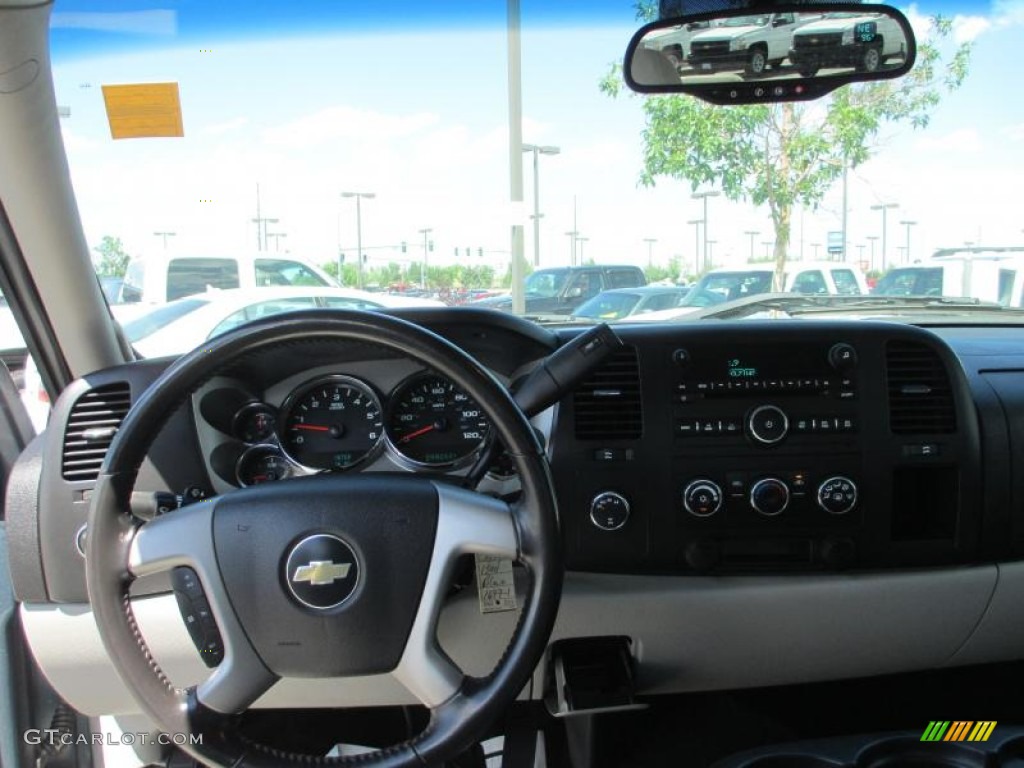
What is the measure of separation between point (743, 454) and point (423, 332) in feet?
4.09

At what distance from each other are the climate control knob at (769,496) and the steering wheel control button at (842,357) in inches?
14.5

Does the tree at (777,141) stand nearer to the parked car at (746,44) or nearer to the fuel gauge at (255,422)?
the parked car at (746,44)

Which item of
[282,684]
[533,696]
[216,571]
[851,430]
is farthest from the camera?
[533,696]

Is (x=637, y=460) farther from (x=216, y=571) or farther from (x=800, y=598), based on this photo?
(x=216, y=571)

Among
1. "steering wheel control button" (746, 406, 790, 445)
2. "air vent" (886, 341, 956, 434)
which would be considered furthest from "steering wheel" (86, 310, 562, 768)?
"air vent" (886, 341, 956, 434)

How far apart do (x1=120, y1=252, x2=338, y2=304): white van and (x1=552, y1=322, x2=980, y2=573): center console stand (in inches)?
45.3

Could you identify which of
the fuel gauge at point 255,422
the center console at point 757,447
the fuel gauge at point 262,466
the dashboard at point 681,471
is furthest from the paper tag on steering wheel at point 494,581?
the fuel gauge at point 255,422

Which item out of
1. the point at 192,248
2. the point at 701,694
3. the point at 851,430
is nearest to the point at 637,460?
the point at 851,430

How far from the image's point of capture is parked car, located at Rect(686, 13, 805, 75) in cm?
226

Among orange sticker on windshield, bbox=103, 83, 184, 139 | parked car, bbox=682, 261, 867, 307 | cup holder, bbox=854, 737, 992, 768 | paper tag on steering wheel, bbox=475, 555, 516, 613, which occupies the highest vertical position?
orange sticker on windshield, bbox=103, 83, 184, 139

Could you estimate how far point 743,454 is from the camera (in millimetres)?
2467

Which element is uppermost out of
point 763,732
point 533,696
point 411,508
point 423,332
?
point 423,332

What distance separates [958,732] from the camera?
2074 mm

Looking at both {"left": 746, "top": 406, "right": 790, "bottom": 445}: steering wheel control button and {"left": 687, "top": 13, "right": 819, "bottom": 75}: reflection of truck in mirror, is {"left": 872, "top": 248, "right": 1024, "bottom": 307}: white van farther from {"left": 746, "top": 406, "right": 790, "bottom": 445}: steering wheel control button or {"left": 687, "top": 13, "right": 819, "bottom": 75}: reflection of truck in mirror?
{"left": 687, "top": 13, "right": 819, "bottom": 75}: reflection of truck in mirror
